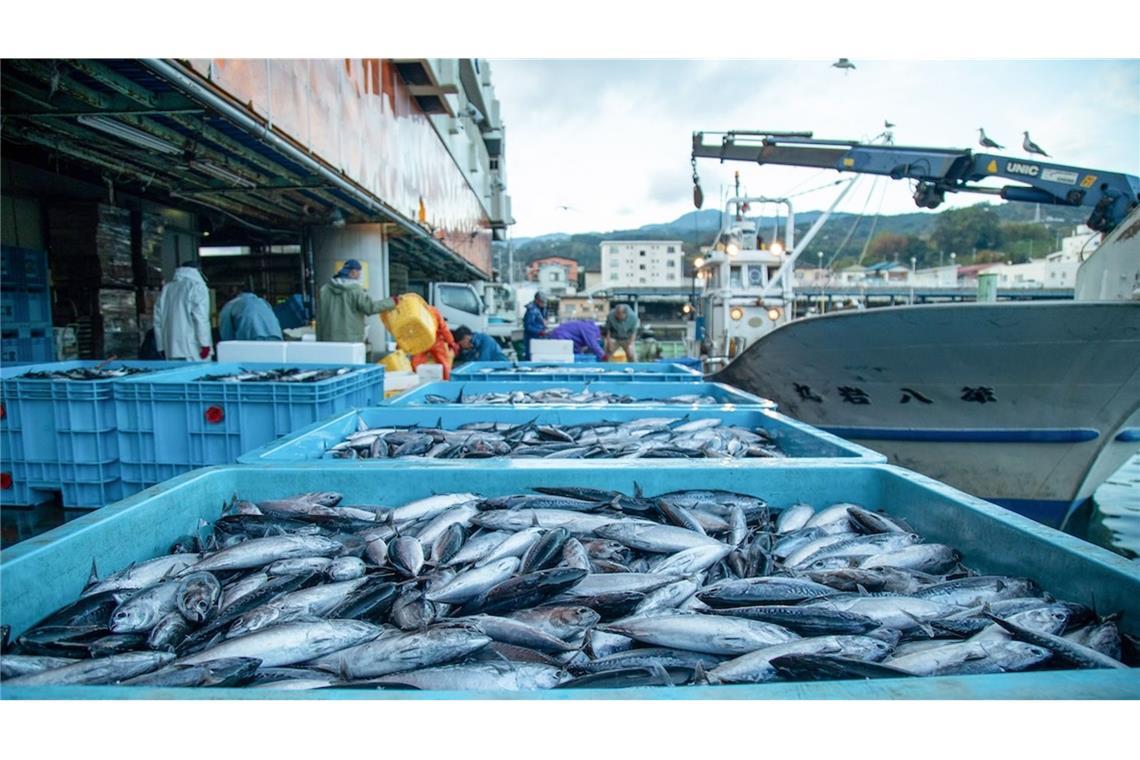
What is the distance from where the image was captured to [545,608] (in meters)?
1.87

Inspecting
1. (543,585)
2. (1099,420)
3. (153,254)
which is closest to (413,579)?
(543,585)

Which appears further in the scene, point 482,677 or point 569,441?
point 569,441

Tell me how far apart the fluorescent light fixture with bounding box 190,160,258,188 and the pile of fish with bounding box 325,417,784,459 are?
470 centimetres

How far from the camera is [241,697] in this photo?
1.21 m

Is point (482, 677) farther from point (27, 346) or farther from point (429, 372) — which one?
point (27, 346)

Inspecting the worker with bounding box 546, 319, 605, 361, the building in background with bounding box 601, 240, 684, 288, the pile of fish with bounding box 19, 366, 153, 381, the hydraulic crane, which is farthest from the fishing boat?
the building in background with bounding box 601, 240, 684, 288

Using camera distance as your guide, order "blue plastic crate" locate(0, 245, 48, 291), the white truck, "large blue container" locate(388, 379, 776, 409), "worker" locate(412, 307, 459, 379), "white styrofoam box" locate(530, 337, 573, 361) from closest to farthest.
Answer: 1. "large blue container" locate(388, 379, 776, 409)
2. "blue plastic crate" locate(0, 245, 48, 291)
3. "worker" locate(412, 307, 459, 379)
4. "white styrofoam box" locate(530, 337, 573, 361)
5. the white truck

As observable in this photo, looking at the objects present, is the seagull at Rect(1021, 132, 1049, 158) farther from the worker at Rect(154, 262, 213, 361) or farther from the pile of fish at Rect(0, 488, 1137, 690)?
the worker at Rect(154, 262, 213, 361)

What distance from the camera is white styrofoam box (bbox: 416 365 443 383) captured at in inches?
303

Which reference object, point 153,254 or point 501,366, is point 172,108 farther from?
point 153,254

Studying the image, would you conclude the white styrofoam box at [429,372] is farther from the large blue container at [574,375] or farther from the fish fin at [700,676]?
A: the fish fin at [700,676]

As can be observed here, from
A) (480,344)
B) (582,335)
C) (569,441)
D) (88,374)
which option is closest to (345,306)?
(480,344)

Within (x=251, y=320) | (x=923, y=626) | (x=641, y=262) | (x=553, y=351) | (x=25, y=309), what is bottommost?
(x=923, y=626)

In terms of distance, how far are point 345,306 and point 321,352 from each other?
1766mm
